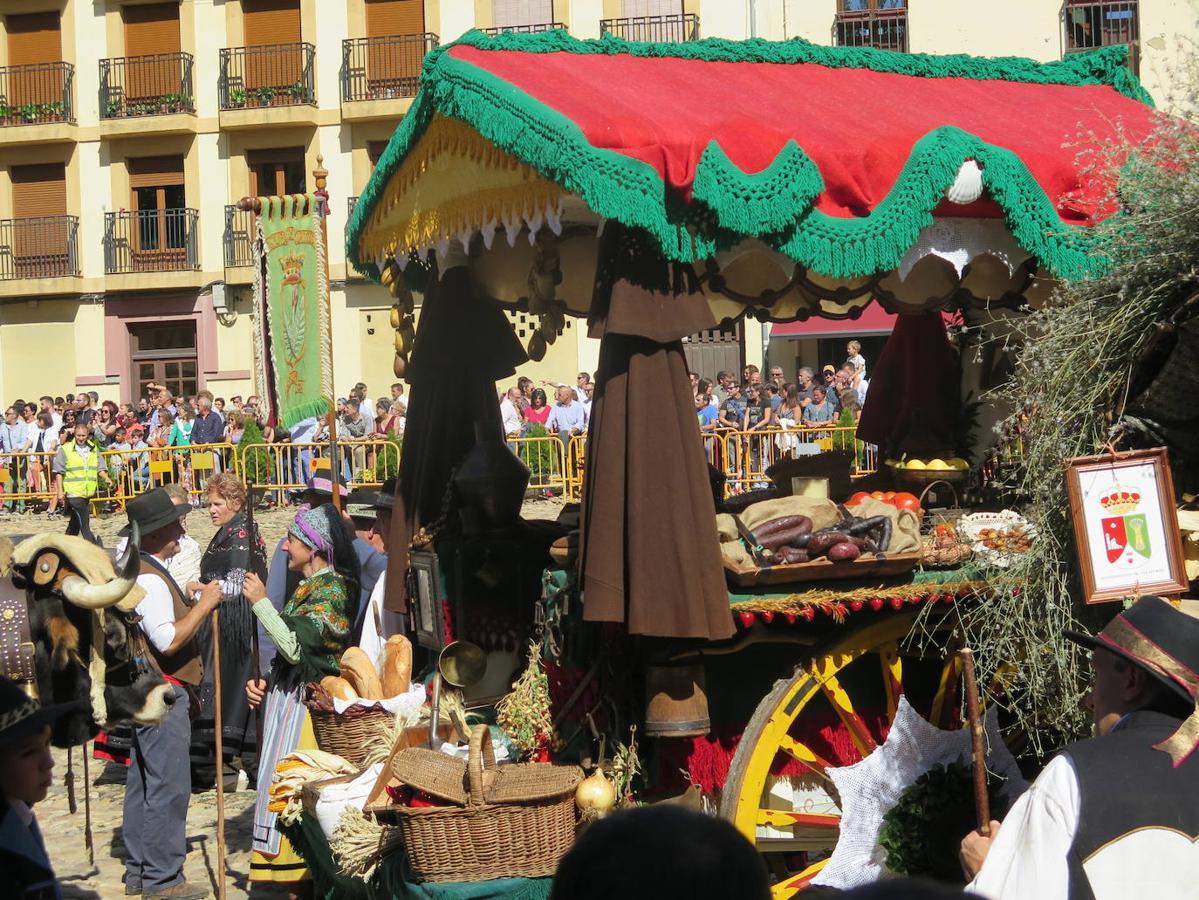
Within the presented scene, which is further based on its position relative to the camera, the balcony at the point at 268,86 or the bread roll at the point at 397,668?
the balcony at the point at 268,86

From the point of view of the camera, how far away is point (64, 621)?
4469 millimetres

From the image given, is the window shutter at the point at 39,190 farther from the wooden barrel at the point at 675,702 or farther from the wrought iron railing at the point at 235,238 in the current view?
the wooden barrel at the point at 675,702

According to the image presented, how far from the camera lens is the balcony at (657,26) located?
91.5 ft

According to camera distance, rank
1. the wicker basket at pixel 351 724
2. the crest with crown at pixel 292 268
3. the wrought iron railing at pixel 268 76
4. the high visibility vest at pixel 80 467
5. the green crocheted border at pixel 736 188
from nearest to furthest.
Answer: the green crocheted border at pixel 736 188 < the wicker basket at pixel 351 724 < the crest with crown at pixel 292 268 < the high visibility vest at pixel 80 467 < the wrought iron railing at pixel 268 76

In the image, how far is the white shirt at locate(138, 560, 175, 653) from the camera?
6.87m

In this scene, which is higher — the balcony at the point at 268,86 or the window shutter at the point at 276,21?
the window shutter at the point at 276,21

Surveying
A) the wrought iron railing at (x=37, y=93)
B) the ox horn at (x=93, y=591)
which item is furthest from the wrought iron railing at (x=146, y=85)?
the ox horn at (x=93, y=591)

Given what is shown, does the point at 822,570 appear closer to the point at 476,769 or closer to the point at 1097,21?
the point at 476,769

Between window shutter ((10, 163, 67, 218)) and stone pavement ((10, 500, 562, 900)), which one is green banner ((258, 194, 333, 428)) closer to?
stone pavement ((10, 500, 562, 900))

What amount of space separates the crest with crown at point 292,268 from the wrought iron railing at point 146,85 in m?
24.5

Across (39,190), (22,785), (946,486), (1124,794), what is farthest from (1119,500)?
(39,190)

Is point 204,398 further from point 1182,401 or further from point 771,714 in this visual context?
point 1182,401

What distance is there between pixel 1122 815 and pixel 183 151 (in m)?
29.9

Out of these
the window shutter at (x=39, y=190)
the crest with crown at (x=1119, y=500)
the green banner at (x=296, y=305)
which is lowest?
the crest with crown at (x=1119, y=500)
